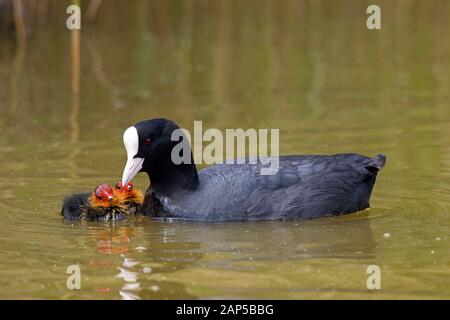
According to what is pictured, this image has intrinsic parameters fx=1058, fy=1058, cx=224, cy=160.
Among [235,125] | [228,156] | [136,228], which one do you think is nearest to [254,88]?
[235,125]

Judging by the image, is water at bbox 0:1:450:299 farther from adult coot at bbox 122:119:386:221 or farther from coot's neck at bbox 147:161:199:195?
coot's neck at bbox 147:161:199:195

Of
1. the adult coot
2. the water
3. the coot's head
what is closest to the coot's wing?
the adult coot

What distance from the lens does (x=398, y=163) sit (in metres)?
7.67

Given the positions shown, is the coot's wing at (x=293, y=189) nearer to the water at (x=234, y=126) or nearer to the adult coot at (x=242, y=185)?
the adult coot at (x=242, y=185)

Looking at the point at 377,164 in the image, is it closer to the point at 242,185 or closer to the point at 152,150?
the point at 242,185

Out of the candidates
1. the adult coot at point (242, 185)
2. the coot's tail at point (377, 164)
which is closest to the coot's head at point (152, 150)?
the adult coot at point (242, 185)

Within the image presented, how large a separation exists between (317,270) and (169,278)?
28.5 inches

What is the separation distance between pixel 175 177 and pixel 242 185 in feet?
1.47

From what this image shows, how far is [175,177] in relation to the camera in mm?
6527

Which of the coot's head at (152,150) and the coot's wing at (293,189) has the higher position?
the coot's head at (152,150)

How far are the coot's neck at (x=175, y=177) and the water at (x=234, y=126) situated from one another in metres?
0.28

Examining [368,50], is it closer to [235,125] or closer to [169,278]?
[235,125]

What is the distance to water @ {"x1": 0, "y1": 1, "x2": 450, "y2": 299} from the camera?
5172 millimetres

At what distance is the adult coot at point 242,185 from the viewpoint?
6.34 m
